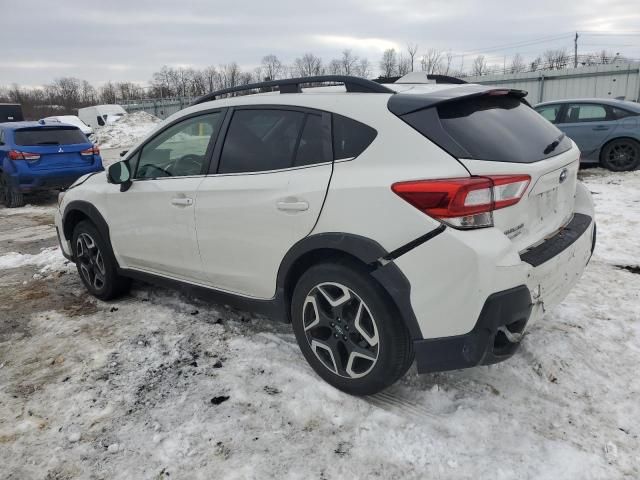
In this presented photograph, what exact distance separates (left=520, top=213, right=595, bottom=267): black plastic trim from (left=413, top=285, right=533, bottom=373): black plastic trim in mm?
206

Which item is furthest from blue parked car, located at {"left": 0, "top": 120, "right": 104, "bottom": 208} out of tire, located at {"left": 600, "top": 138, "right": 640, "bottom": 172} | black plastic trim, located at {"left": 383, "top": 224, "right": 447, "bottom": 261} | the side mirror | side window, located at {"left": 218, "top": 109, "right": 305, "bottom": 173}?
tire, located at {"left": 600, "top": 138, "right": 640, "bottom": 172}

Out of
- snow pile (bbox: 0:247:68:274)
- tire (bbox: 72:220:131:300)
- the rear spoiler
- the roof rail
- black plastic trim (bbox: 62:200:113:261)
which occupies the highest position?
the roof rail

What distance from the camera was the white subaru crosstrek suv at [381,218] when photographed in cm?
225

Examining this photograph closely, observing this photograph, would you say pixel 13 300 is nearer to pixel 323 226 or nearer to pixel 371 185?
pixel 323 226

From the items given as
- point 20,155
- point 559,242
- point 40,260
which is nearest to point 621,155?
point 559,242

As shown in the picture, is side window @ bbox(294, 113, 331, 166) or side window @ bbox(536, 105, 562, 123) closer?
side window @ bbox(294, 113, 331, 166)

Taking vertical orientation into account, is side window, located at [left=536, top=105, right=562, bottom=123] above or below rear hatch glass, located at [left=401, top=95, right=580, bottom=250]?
below

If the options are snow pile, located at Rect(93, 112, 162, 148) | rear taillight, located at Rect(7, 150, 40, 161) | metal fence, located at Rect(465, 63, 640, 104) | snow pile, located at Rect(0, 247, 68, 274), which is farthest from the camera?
metal fence, located at Rect(465, 63, 640, 104)

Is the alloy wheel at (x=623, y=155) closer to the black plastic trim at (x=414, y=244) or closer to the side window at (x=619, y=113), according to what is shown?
the side window at (x=619, y=113)

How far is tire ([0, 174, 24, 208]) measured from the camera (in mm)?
10043

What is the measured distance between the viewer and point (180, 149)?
11.9 ft

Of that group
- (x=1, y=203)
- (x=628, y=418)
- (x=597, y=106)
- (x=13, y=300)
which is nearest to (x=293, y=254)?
(x=628, y=418)

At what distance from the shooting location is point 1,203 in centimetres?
1086

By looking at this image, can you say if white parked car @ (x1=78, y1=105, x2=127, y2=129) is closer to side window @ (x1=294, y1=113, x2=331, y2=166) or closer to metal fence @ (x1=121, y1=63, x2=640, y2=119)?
metal fence @ (x1=121, y1=63, x2=640, y2=119)
